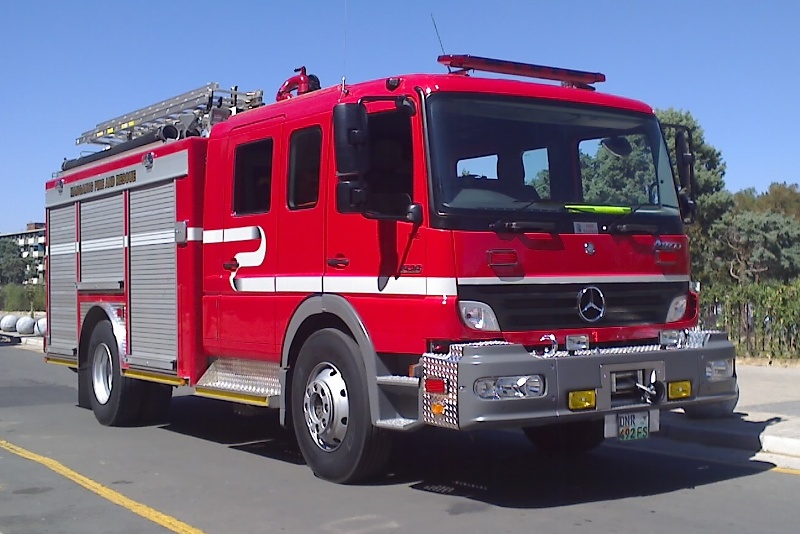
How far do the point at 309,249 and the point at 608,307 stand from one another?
2.35 metres

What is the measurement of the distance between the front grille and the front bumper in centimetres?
23

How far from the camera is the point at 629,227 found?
711cm

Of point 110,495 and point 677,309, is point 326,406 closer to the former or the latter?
point 110,495

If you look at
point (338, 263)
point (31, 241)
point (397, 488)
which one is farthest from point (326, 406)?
point (31, 241)

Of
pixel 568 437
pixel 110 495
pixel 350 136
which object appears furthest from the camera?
pixel 568 437

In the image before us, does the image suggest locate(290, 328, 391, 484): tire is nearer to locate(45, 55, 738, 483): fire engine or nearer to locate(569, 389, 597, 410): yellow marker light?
locate(45, 55, 738, 483): fire engine

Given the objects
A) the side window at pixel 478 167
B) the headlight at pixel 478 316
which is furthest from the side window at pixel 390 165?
the headlight at pixel 478 316

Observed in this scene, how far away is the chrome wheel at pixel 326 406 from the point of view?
7184 mm

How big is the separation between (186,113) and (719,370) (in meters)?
6.16

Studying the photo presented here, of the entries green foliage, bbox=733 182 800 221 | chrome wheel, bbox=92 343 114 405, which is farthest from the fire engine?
green foliage, bbox=733 182 800 221

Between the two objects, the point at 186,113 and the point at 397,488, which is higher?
the point at 186,113

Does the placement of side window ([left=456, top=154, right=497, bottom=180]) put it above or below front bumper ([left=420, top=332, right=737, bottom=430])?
above

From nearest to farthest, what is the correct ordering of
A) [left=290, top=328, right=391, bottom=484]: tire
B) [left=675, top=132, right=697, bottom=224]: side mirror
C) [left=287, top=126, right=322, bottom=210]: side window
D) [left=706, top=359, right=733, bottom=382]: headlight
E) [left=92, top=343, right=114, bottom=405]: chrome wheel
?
[left=290, top=328, right=391, bottom=484]: tire
[left=706, top=359, right=733, bottom=382]: headlight
[left=287, top=126, right=322, bottom=210]: side window
[left=675, top=132, right=697, bottom=224]: side mirror
[left=92, top=343, right=114, bottom=405]: chrome wheel

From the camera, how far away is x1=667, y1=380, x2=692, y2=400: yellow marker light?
6875 mm
